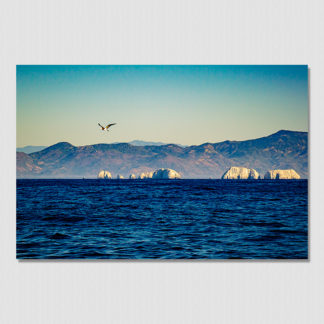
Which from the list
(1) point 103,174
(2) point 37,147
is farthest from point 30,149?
(1) point 103,174

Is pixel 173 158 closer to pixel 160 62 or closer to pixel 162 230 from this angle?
pixel 162 230

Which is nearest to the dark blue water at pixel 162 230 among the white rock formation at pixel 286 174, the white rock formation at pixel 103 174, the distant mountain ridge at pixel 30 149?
the white rock formation at pixel 286 174

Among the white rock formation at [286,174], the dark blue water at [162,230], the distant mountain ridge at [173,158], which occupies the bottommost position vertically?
the dark blue water at [162,230]

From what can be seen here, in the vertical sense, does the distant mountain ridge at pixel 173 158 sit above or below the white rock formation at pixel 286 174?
above

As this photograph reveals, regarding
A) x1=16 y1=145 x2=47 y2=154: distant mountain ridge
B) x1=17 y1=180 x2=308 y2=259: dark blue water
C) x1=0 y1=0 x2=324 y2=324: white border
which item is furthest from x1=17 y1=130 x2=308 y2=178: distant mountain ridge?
x1=0 y1=0 x2=324 y2=324: white border

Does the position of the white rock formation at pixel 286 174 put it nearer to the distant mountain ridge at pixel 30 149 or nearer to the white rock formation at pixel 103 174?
the white rock formation at pixel 103 174

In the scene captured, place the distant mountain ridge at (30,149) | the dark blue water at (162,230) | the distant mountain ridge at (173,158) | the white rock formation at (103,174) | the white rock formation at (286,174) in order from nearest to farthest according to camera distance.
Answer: the dark blue water at (162,230) → the distant mountain ridge at (30,149) → the distant mountain ridge at (173,158) → the white rock formation at (286,174) → the white rock formation at (103,174)
